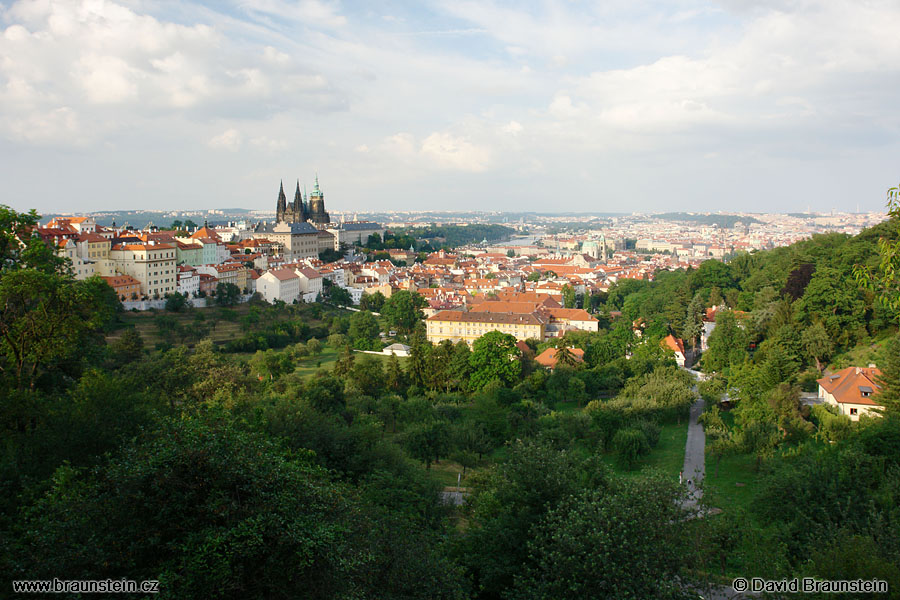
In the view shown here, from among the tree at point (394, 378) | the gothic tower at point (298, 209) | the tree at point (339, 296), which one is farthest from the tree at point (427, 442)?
the gothic tower at point (298, 209)

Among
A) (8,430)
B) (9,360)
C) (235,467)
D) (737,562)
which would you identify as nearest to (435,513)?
(737,562)

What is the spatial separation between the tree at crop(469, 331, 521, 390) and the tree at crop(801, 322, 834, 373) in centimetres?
1425

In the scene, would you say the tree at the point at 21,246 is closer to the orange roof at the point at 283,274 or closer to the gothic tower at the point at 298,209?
the orange roof at the point at 283,274

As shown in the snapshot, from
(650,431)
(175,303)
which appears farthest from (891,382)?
(175,303)

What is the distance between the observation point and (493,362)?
35.2 metres

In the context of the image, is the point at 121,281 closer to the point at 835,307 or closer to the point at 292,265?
the point at 292,265

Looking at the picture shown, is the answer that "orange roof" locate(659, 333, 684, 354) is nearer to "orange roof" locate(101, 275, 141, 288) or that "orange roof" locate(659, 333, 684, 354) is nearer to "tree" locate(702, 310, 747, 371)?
"tree" locate(702, 310, 747, 371)

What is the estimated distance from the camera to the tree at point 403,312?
177 ft

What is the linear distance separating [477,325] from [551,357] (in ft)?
36.4

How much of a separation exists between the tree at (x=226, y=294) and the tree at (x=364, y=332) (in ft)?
38.7

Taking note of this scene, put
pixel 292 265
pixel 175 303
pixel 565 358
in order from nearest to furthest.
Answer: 1. pixel 565 358
2. pixel 175 303
3. pixel 292 265

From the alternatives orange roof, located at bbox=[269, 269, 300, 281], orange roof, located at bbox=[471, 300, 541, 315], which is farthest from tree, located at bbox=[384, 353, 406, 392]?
orange roof, located at bbox=[269, 269, 300, 281]

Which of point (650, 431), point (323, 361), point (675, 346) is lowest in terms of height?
point (323, 361)

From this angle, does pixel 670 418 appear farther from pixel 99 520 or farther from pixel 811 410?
pixel 99 520
